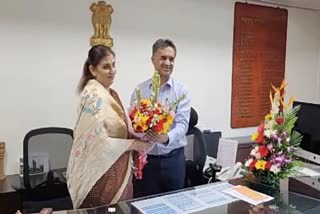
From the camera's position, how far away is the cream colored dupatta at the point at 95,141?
1.87 m

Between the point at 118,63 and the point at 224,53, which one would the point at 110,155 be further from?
the point at 224,53

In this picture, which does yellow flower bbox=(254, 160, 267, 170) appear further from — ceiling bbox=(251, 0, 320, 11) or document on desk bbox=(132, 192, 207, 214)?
ceiling bbox=(251, 0, 320, 11)

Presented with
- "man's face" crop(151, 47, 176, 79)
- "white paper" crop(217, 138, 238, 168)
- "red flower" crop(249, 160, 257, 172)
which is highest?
"man's face" crop(151, 47, 176, 79)

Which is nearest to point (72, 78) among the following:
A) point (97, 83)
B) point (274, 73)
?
point (97, 83)

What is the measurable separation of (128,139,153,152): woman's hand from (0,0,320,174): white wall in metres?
1.43

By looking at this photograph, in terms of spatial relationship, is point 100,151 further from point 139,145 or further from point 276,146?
point 276,146

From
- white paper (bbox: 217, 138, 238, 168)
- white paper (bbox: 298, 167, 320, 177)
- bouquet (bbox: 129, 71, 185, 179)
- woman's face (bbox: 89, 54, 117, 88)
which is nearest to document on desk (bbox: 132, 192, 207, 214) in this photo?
bouquet (bbox: 129, 71, 185, 179)

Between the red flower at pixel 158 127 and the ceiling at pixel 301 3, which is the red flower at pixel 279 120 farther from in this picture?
the ceiling at pixel 301 3

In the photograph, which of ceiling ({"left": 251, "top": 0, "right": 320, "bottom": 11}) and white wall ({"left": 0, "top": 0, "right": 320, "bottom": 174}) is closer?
white wall ({"left": 0, "top": 0, "right": 320, "bottom": 174})

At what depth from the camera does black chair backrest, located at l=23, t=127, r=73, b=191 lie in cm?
276

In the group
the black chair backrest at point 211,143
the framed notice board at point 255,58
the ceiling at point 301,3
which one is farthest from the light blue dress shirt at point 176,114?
the ceiling at point 301,3

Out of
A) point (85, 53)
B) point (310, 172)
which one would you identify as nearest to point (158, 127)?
point (310, 172)

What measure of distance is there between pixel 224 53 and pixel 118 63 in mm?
1343

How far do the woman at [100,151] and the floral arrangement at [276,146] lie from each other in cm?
61
